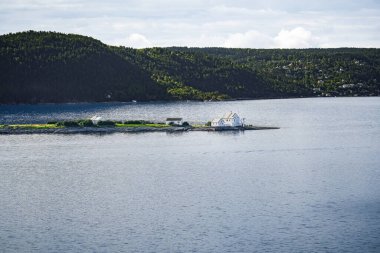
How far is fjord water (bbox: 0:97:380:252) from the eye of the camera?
46312 millimetres

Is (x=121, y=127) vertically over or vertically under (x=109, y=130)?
over

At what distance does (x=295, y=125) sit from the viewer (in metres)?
134

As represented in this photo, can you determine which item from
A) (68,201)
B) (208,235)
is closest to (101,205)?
(68,201)

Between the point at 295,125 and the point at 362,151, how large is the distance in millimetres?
42371

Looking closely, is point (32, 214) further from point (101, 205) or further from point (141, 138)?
point (141, 138)

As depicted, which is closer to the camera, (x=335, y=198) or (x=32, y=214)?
(x=32, y=214)

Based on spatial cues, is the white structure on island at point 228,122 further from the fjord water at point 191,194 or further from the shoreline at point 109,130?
the fjord water at point 191,194

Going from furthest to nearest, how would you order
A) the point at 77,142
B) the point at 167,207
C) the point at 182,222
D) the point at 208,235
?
the point at 77,142 < the point at 167,207 < the point at 182,222 < the point at 208,235

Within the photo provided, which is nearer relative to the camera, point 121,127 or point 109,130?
point 109,130

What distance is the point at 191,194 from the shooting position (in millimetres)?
61469

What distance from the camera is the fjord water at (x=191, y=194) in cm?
4631

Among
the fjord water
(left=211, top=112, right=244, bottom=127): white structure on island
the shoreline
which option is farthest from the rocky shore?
the fjord water

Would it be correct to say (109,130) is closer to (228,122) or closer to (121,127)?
(121,127)

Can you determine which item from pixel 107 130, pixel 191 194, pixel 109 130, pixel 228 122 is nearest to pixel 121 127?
pixel 109 130
